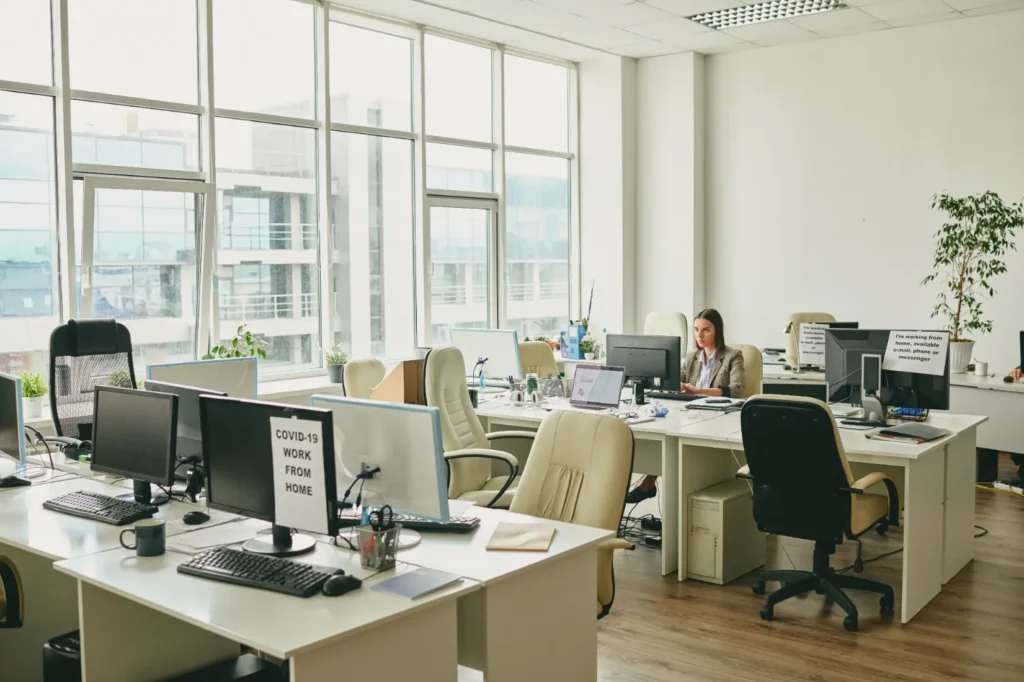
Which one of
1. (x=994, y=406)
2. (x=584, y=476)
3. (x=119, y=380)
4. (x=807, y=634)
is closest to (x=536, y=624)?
(x=584, y=476)

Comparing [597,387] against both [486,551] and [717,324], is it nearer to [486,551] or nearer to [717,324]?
[717,324]

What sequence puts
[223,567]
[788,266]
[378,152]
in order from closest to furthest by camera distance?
[223,567], [378,152], [788,266]

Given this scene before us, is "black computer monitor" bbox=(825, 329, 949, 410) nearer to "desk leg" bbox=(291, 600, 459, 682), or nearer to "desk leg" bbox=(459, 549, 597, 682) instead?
"desk leg" bbox=(459, 549, 597, 682)

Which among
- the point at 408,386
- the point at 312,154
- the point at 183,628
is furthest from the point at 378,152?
the point at 183,628

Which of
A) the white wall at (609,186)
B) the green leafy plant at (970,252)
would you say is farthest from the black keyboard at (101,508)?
the white wall at (609,186)

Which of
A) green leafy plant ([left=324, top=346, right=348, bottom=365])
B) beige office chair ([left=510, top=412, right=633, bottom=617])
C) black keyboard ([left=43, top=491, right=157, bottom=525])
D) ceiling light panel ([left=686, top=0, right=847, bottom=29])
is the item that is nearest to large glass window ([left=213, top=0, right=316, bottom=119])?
green leafy plant ([left=324, top=346, right=348, bottom=365])

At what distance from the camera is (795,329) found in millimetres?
7871

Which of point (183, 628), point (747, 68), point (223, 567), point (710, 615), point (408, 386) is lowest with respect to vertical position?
point (710, 615)

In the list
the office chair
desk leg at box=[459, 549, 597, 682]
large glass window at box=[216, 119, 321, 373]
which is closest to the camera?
desk leg at box=[459, 549, 597, 682]

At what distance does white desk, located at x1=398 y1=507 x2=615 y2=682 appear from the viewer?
107 inches

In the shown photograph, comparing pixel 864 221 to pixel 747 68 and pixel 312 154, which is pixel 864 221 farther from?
pixel 312 154

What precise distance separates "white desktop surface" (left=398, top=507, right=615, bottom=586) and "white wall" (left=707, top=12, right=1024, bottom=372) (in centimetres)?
620

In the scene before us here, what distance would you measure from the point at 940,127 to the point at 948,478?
4.54 m

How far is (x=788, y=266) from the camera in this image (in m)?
9.09
